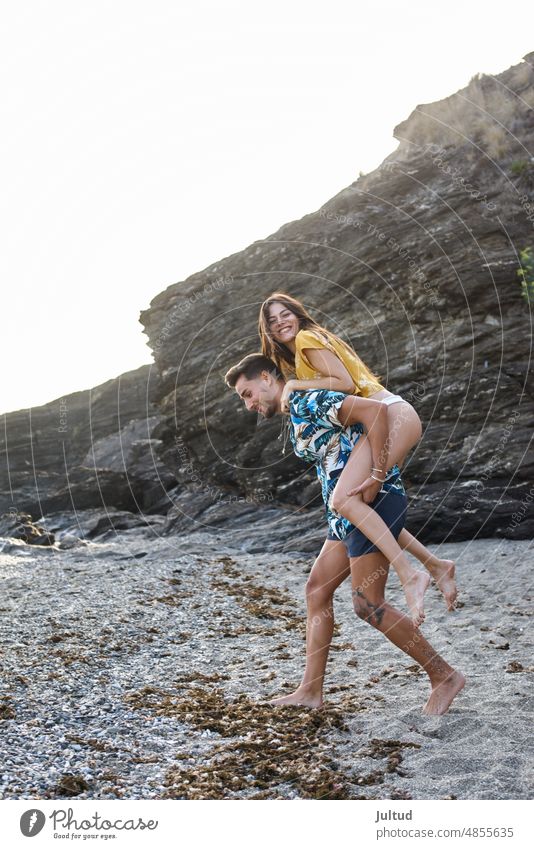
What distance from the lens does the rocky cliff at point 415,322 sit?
56.5 feet

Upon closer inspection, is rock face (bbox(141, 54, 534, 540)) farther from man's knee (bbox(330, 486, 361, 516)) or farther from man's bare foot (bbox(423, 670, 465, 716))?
man's knee (bbox(330, 486, 361, 516))

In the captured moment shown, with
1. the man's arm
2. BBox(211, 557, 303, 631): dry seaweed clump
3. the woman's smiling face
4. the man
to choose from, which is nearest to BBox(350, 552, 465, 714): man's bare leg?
the man

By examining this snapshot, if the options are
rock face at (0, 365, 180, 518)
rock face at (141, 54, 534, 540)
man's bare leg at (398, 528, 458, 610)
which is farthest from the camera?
rock face at (0, 365, 180, 518)

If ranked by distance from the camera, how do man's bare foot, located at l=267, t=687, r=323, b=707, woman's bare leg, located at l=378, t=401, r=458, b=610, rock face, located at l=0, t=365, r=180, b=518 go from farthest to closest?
rock face, located at l=0, t=365, r=180, b=518
man's bare foot, located at l=267, t=687, r=323, b=707
woman's bare leg, located at l=378, t=401, r=458, b=610

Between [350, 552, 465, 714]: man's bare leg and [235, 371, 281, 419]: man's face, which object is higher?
[235, 371, 281, 419]: man's face

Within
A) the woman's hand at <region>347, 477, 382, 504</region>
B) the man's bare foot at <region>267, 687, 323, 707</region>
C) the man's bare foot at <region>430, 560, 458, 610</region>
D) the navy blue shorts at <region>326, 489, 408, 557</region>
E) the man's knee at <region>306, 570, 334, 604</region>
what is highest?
the woman's hand at <region>347, 477, 382, 504</region>

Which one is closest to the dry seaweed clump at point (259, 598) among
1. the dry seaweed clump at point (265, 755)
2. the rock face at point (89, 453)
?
the dry seaweed clump at point (265, 755)

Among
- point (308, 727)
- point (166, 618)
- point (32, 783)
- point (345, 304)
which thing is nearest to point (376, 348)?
point (345, 304)

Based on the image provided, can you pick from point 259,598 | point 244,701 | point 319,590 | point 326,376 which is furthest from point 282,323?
point 259,598

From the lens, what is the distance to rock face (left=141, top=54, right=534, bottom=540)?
17156 mm

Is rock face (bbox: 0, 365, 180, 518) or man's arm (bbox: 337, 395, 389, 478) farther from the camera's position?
rock face (bbox: 0, 365, 180, 518)

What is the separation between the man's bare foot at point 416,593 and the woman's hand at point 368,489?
22.4 inches

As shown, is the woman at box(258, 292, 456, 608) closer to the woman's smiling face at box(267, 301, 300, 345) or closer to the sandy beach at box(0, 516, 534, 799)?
the woman's smiling face at box(267, 301, 300, 345)

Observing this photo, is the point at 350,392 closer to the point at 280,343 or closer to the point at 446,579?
the point at 280,343
